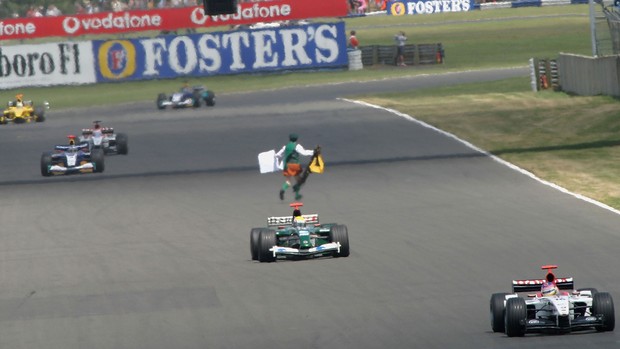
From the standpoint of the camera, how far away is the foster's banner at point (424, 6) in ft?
351

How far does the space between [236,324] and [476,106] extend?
119 feet

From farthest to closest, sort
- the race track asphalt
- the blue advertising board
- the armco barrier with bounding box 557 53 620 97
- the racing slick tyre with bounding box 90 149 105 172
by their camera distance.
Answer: the blue advertising board
the armco barrier with bounding box 557 53 620 97
the racing slick tyre with bounding box 90 149 105 172
the race track asphalt

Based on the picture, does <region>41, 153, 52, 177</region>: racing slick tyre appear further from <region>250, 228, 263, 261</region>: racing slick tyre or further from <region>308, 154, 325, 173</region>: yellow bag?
<region>250, 228, 263, 261</region>: racing slick tyre

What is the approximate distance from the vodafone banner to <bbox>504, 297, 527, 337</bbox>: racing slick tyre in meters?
61.9

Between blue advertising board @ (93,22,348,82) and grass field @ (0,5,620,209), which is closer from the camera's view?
grass field @ (0,5,620,209)

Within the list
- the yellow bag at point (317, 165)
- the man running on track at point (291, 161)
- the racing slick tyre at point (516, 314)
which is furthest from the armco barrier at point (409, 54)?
the racing slick tyre at point (516, 314)

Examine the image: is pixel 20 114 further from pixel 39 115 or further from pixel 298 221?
pixel 298 221

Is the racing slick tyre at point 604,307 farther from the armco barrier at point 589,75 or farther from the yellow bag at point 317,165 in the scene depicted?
the armco barrier at point 589,75

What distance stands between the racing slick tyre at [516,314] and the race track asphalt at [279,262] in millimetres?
160

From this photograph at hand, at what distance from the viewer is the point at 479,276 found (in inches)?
782

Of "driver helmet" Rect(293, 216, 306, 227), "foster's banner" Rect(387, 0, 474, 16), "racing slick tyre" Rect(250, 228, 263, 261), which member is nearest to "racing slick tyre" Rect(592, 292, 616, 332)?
"driver helmet" Rect(293, 216, 306, 227)

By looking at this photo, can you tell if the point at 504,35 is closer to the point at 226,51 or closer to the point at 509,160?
the point at 226,51

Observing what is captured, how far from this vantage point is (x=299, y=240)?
73.6 feet

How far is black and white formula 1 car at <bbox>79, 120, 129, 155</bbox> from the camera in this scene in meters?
41.2
